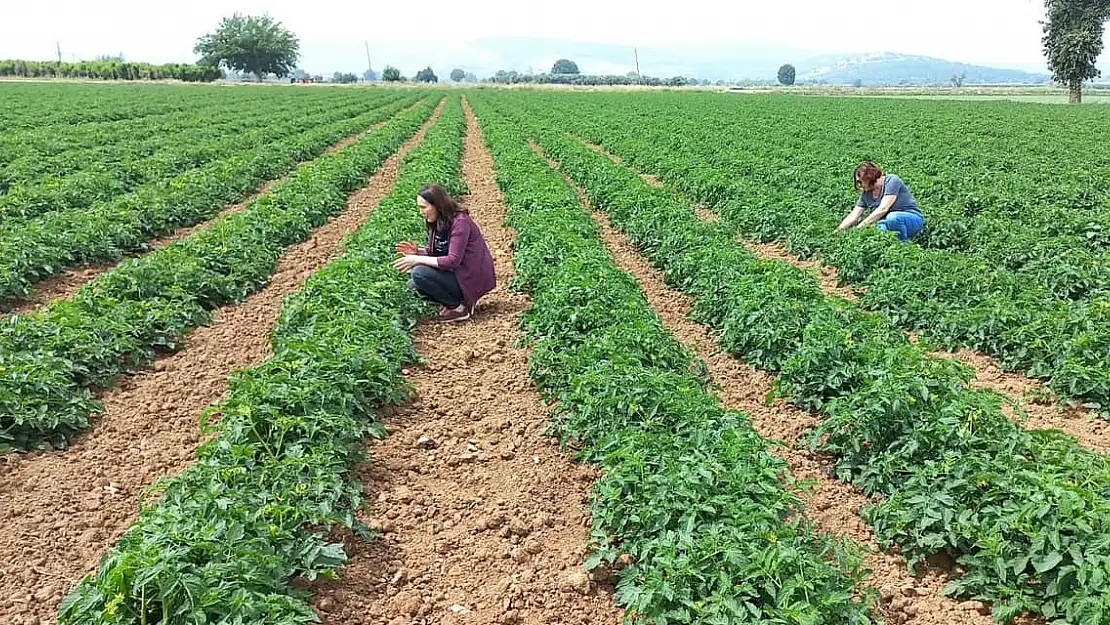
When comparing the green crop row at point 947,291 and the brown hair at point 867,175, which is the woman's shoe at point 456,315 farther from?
the brown hair at point 867,175

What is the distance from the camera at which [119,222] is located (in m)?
11.4

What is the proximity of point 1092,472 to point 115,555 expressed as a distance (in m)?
5.20

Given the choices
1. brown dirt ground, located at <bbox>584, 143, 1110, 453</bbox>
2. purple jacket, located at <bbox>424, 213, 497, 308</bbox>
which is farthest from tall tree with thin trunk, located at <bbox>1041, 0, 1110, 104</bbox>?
purple jacket, located at <bbox>424, 213, 497, 308</bbox>

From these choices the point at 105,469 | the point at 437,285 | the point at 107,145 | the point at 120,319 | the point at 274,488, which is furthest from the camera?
the point at 107,145

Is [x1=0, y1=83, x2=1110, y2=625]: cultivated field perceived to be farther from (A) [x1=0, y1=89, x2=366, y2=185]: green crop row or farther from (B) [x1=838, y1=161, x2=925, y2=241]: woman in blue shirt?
(A) [x1=0, y1=89, x2=366, y2=185]: green crop row

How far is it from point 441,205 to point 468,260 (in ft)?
2.16

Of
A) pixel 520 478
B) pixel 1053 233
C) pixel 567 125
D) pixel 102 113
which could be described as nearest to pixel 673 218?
pixel 1053 233

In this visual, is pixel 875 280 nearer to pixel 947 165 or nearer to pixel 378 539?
pixel 378 539

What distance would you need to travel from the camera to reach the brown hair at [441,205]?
26.0 ft

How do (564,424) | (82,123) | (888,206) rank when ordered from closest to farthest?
(564,424), (888,206), (82,123)

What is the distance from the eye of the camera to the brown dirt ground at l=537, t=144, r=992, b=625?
13.3ft

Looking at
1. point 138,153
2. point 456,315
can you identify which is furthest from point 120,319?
point 138,153

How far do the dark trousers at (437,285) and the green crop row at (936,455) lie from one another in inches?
108

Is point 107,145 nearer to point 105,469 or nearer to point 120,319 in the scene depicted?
point 120,319
